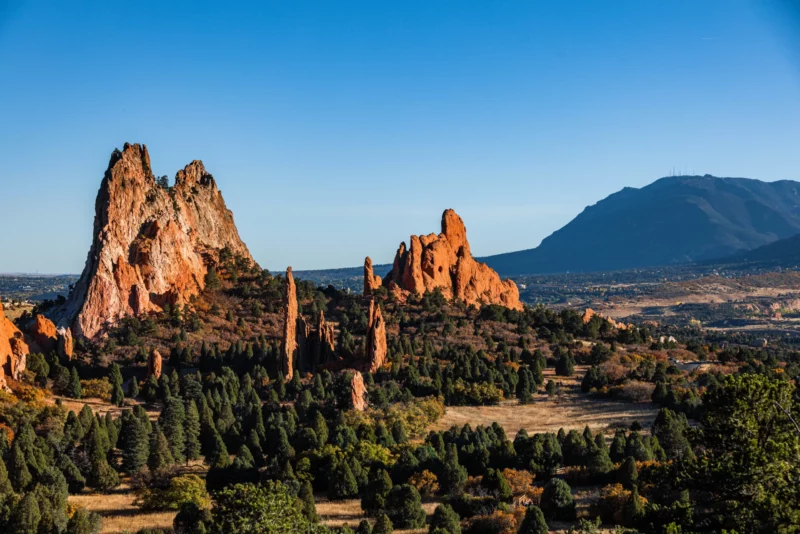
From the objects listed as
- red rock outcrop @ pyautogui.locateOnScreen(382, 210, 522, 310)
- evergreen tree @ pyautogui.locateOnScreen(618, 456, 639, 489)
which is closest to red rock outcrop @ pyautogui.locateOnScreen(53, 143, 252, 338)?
red rock outcrop @ pyautogui.locateOnScreen(382, 210, 522, 310)

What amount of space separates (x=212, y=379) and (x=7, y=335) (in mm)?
17737

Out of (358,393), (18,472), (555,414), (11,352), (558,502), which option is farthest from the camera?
(11,352)

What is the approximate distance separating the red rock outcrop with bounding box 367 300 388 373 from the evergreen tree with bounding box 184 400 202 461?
796 inches

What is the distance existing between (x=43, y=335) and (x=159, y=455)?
30.5 meters

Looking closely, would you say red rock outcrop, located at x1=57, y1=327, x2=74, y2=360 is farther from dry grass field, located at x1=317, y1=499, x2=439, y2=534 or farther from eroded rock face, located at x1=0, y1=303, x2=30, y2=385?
dry grass field, located at x1=317, y1=499, x2=439, y2=534

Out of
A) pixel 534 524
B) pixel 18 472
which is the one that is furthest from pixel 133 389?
pixel 534 524

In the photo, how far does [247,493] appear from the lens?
25.5 m

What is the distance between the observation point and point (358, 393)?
62.3m

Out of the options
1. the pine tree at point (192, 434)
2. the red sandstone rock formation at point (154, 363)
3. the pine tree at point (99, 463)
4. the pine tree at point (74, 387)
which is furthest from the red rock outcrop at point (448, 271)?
the pine tree at point (99, 463)

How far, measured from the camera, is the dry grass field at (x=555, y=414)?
6006 centimetres

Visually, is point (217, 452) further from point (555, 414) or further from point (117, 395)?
point (555, 414)

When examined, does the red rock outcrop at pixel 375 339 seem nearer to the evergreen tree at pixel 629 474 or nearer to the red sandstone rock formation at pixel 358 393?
the red sandstone rock formation at pixel 358 393

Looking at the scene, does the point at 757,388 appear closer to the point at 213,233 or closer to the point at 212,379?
the point at 212,379

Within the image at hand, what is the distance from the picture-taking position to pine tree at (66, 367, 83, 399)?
64.1 metres
